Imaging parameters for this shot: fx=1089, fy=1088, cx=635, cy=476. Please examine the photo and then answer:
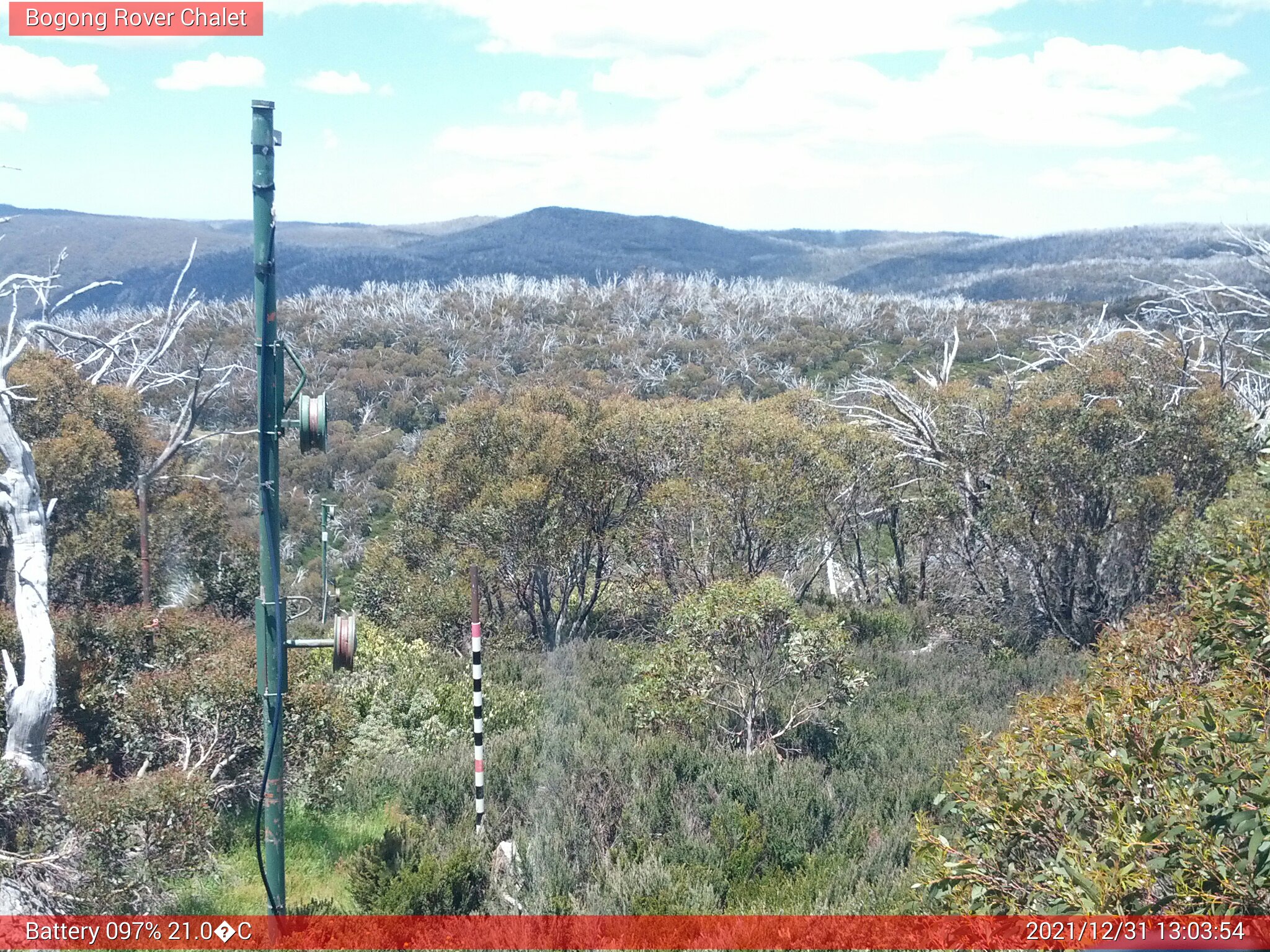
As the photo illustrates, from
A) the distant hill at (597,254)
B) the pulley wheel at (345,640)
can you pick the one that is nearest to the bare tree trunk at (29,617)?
the pulley wheel at (345,640)

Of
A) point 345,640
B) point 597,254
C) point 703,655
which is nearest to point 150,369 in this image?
point 703,655

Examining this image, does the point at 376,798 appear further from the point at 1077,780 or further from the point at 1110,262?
the point at 1110,262

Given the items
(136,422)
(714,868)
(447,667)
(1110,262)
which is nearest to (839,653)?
(714,868)

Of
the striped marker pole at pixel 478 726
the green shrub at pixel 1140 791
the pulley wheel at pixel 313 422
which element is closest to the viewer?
the green shrub at pixel 1140 791

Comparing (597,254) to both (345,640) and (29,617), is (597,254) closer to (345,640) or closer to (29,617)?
(29,617)

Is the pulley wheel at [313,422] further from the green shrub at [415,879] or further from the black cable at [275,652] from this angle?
the green shrub at [415,879]

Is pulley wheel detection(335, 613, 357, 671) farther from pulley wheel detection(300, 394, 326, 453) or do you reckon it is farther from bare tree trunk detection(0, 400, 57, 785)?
bare tree trunk detection(0, 400, 57, 785)
